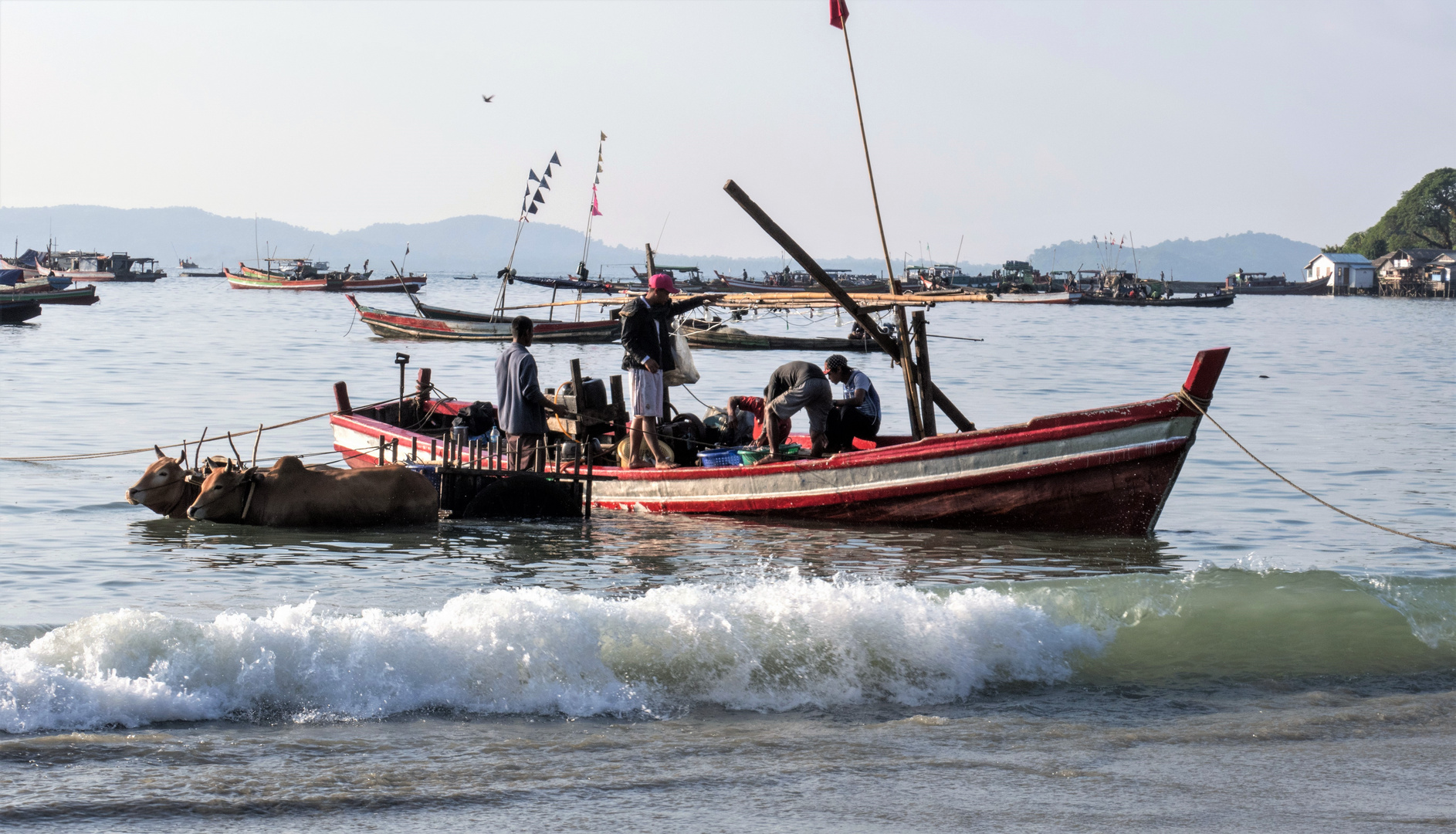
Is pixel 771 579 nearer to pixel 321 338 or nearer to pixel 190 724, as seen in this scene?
pixel 190 724

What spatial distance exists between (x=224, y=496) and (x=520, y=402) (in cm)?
281

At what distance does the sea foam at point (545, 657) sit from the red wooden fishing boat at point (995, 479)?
345 cm

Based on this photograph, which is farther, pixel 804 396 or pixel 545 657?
pixel 804 396

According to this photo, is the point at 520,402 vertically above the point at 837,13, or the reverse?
the point at 837,13

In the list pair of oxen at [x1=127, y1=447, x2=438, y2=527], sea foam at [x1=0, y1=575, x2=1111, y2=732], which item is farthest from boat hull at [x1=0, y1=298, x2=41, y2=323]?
sea foam at [x1=0, y1=575, x2=1111, y2=732]

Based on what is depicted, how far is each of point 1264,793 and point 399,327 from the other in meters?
43.7

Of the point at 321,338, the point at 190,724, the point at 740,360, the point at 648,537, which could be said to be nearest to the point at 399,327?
the point at 321,338

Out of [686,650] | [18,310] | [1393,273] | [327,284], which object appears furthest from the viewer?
[1393,273]

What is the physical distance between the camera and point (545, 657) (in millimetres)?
7117

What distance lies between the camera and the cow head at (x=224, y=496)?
11.6 metres

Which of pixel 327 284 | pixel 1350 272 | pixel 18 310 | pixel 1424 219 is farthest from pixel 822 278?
pixel 1424 219

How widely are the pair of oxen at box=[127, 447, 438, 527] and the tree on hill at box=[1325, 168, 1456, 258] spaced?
147 meters

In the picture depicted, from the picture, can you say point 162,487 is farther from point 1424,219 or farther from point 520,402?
point 1424,219

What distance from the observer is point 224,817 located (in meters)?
5.07
